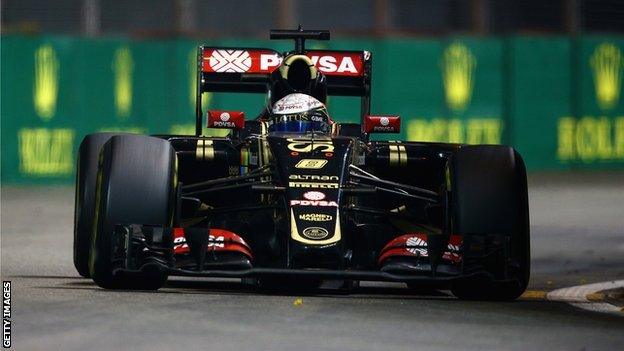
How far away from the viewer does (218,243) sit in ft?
35.0

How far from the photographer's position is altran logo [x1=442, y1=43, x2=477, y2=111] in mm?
27328

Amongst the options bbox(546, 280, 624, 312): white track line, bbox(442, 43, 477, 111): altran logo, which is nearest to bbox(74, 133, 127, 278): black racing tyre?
bbox(546, 280, 624, 312): white track line

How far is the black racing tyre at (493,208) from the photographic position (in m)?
Result: 10.7

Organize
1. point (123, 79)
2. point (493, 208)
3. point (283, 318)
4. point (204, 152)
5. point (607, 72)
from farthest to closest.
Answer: point (607, 72) → point (123, 79) → point (204, 152) → point (493, 208) → point (283, 318)

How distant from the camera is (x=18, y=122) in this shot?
2570 cm

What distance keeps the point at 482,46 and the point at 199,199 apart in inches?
638

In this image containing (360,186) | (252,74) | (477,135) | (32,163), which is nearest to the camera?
(360,186)

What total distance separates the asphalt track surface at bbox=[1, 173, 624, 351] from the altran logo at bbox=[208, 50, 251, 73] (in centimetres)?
206

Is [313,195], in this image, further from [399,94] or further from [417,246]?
[399,94]

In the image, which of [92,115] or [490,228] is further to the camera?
[92,115]

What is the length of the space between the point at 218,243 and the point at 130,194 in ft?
2.09

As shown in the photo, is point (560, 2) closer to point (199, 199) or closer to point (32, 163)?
point (32, 163)

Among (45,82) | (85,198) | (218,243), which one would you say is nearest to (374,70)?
(45,82)

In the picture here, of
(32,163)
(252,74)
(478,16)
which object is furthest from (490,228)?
(478,16)
